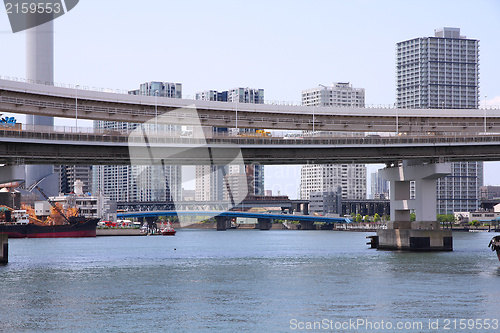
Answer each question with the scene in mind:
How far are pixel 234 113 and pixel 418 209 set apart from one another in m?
26.2

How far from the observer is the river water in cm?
3991

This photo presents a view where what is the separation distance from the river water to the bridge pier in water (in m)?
14.0

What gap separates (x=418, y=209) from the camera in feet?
304

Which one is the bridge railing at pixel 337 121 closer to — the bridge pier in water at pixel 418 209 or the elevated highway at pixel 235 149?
the elevated highway at pixel 235 149

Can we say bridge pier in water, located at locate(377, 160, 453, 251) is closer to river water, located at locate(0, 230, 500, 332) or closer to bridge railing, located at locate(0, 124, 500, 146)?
bridge railing, located at locate(0, 124, 500, 146)

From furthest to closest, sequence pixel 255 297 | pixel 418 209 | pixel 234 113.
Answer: pixel 234 113 < pixel 418 209 < pixel 255 297

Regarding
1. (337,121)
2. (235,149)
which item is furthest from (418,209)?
(235,149)

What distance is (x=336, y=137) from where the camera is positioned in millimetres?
85812

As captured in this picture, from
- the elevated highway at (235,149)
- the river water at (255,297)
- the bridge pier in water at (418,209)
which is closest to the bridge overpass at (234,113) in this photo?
the elevated highway at (235,149)

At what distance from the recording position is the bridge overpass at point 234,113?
81875 millimetres

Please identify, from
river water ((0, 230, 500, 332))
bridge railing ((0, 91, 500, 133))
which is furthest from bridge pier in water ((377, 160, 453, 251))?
river water ((0, 230, 500, 332))

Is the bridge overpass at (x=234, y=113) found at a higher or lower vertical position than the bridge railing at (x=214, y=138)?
higher

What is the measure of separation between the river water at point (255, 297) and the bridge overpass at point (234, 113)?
18.7m

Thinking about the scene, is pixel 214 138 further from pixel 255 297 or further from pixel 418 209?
pixel 255 297
